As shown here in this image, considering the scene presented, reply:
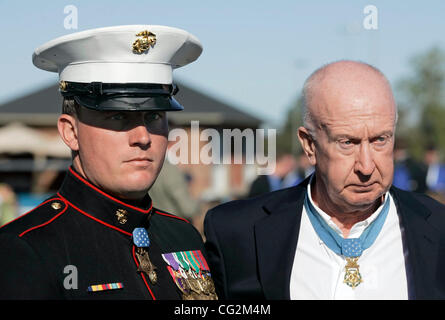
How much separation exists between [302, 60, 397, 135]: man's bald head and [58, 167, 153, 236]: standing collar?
1006 mm

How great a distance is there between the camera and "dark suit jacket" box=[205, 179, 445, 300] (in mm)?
3311

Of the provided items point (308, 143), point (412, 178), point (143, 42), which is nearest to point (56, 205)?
point (143, 42)

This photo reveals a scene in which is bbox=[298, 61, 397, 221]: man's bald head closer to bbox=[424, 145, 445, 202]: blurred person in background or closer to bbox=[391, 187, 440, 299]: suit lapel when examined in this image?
bbox=[391, 187, 440, 299]: suit lapel

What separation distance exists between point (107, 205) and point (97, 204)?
0.14 ft

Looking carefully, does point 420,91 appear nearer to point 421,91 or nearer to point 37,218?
point 421,91

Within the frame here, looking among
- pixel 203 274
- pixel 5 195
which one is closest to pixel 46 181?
pixel 5 195

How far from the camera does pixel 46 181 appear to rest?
23609 mm

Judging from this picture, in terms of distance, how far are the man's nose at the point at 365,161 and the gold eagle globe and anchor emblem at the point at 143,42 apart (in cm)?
107

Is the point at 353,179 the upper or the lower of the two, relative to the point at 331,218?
upper

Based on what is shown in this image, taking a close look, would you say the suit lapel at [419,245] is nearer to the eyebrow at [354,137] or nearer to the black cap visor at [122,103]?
the eyebrow at [354,137]

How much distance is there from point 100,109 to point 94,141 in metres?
0.14

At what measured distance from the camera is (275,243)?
3.52 m

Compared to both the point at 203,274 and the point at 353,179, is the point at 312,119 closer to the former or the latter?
the point at 353,179

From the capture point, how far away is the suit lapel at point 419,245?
324 centimetres
